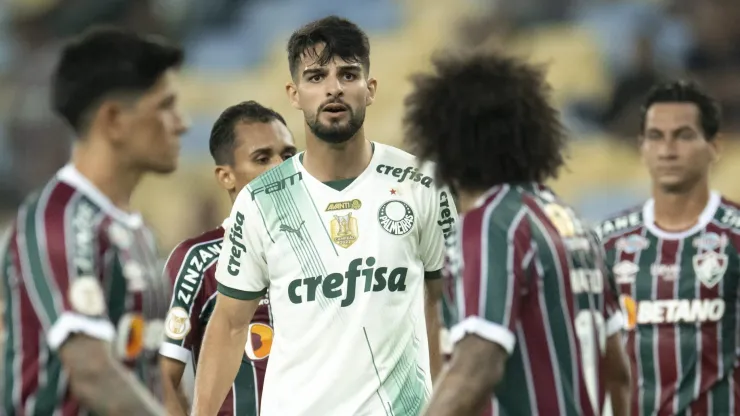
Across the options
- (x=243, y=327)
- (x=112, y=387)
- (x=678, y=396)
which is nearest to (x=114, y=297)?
(x=112, y=387)

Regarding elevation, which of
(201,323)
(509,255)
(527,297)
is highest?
(509,255)

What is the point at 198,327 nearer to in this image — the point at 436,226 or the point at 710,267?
the point at 436,226

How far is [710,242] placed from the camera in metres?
6.24

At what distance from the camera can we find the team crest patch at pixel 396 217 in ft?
16.6

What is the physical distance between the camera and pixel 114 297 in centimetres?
367

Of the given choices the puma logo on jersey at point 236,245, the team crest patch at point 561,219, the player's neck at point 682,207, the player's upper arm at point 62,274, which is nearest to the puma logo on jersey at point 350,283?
the puma logo on jersey at point 236,245

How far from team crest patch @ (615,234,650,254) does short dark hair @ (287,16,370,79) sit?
1880mm

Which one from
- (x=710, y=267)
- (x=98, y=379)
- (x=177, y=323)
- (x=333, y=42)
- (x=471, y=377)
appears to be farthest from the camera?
(x=710, y=267)

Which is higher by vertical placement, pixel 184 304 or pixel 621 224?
pixel 621 224

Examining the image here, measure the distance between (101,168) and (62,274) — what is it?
15.0 inches

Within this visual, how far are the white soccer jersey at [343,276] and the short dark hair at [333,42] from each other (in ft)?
1.36

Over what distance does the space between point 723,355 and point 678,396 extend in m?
0.29

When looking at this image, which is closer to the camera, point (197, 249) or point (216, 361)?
point (216, 361)

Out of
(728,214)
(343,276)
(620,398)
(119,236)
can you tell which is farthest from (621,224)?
(119,236)
